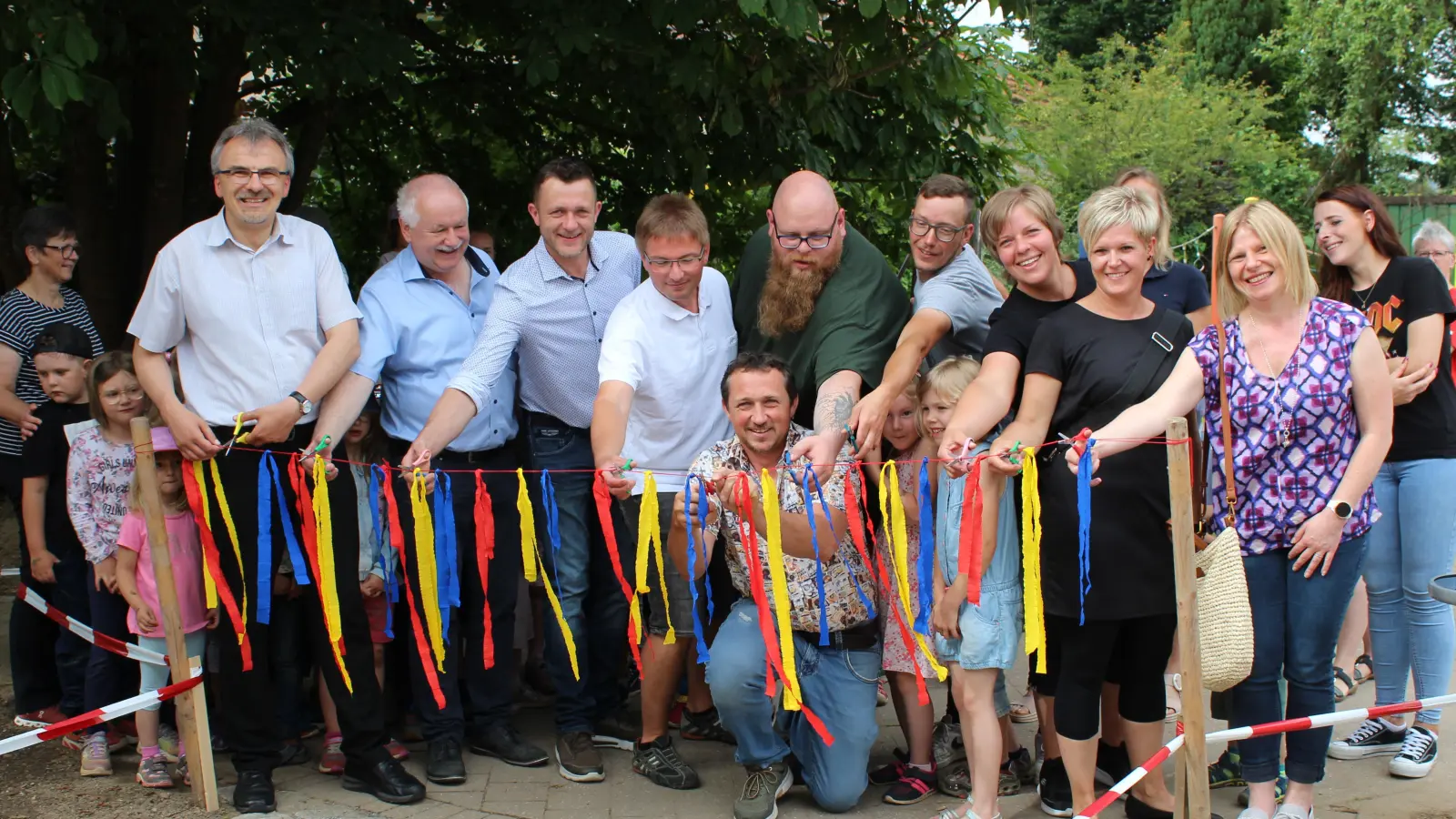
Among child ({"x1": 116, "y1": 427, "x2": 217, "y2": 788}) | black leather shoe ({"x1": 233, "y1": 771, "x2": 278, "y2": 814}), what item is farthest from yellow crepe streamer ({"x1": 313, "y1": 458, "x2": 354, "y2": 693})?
black leather shoe ({"x1": 233, "y1": 771, "x2": 278, "y2": 814})

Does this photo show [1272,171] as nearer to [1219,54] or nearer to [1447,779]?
[1219,54]

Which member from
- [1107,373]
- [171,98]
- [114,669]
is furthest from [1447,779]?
[171,98]

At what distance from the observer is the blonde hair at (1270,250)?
12.0ft

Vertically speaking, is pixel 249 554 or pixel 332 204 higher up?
pixel 332 204

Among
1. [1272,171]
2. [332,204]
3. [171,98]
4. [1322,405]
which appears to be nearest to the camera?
[1322,405]

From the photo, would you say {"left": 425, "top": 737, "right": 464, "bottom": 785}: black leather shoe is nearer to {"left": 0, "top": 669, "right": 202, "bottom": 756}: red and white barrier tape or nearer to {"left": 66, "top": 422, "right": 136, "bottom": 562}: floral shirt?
{"left": 0, "top": 669, "right": 202, "bottom": 756}: red and white barrier tape

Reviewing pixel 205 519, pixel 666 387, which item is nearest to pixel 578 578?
pixel 666 387

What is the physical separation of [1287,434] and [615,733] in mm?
2661

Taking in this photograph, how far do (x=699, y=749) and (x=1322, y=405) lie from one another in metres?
2.55

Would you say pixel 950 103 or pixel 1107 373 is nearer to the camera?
pixel 1107 373

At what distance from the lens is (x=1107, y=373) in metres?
3.78

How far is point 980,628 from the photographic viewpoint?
4000mm

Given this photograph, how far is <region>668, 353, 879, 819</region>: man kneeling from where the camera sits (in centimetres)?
411

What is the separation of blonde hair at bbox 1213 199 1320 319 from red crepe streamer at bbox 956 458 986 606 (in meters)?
0.86
